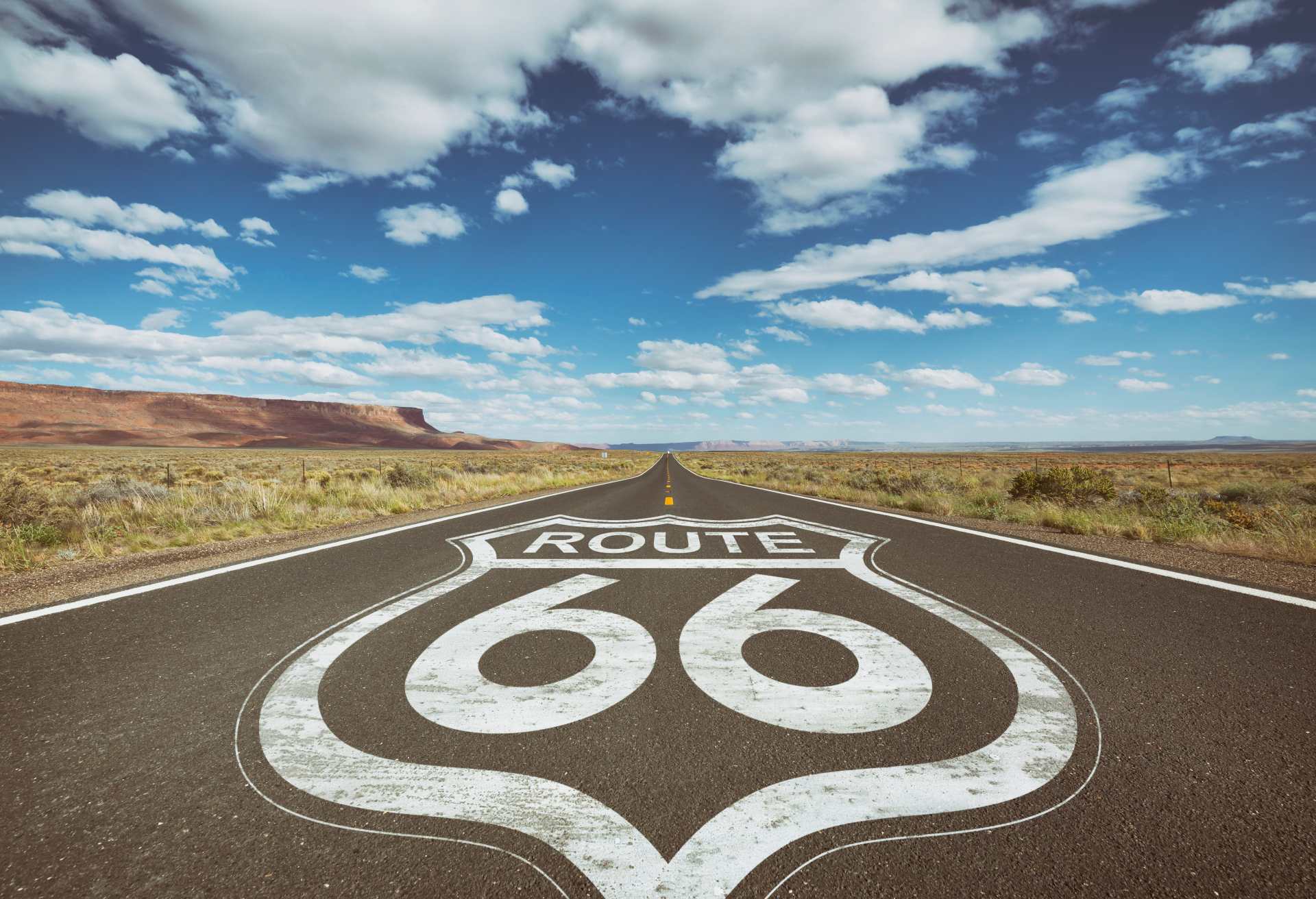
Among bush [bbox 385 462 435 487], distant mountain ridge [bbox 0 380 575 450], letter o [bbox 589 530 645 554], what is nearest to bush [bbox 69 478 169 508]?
bush [bbox 385 462 435 487]

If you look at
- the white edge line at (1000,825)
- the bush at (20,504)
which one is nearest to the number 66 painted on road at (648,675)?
the white edge line at (1000,825)

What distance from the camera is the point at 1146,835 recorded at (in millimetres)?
1807

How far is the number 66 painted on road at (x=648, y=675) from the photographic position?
8.70 feet

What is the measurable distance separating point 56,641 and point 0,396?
20592 centimetres

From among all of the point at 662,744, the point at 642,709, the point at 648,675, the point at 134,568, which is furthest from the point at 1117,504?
the point at 134,568

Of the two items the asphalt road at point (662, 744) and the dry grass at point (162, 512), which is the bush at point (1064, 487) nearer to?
the asphalt road at point (662, 744)

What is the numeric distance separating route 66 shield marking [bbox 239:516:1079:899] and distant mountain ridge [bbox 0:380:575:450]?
165 metres

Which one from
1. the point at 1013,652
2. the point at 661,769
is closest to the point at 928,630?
the point at 1013,652

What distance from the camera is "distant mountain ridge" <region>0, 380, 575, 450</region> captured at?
438ft

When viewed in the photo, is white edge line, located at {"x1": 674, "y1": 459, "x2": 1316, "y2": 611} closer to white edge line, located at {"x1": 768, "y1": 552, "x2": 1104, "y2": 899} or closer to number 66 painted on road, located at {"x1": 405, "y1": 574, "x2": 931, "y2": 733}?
white edge line, located at {"x1": 768, "y1": 552, "x2": 1104, "y2": 899}

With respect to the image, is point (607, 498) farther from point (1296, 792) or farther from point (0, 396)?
point (0, 396)

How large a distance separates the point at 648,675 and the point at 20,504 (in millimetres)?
12300

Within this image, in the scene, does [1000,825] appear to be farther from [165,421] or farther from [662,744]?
[165,421]

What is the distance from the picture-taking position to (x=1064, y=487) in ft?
52.8
